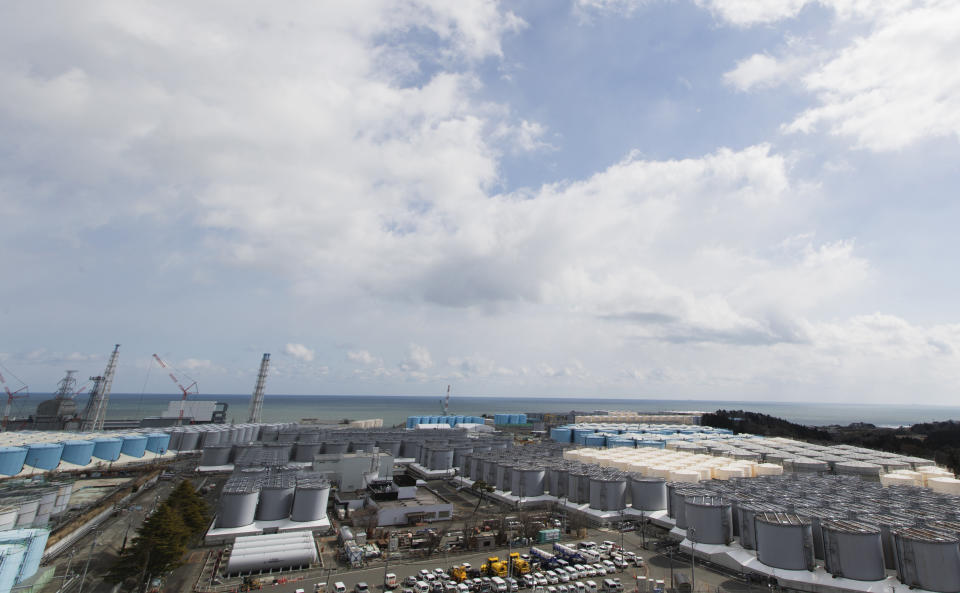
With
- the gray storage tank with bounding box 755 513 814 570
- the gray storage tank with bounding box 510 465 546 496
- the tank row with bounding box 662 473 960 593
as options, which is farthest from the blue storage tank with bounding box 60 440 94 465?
the gray storage tank with bounding box 755 513 814 570

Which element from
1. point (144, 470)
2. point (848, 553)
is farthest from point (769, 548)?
point (144, 470)

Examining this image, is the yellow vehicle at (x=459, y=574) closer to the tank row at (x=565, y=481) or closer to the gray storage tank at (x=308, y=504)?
the gray storage tank at (x=308, y=504)

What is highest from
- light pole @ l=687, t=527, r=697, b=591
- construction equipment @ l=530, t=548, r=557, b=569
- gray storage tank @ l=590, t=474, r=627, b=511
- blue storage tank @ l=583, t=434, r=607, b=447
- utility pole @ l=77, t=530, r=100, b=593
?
blue storage tank @ l=583, t=434, r=607, b=447

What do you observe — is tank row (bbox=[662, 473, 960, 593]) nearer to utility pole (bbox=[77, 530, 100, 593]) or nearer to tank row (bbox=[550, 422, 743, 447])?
utility pole (bbox=[77, 530, 100, 593])

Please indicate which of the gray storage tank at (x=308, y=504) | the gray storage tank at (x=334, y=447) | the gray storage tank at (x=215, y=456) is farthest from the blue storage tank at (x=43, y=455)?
the gray storage tank at (x=308, y=504)

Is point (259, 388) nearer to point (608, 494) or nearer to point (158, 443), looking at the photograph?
point (158, 443)

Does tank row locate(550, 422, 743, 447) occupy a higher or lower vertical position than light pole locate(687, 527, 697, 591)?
higher

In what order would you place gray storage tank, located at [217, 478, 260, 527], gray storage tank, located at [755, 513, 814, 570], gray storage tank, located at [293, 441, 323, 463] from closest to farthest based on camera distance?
1. gray storage tank, located at [755, 513, 814, 570]
2. gray storage tank, located at [217, 478, 260, 527]
3. gray storage tank, located at [293, 441, 323, 463]
